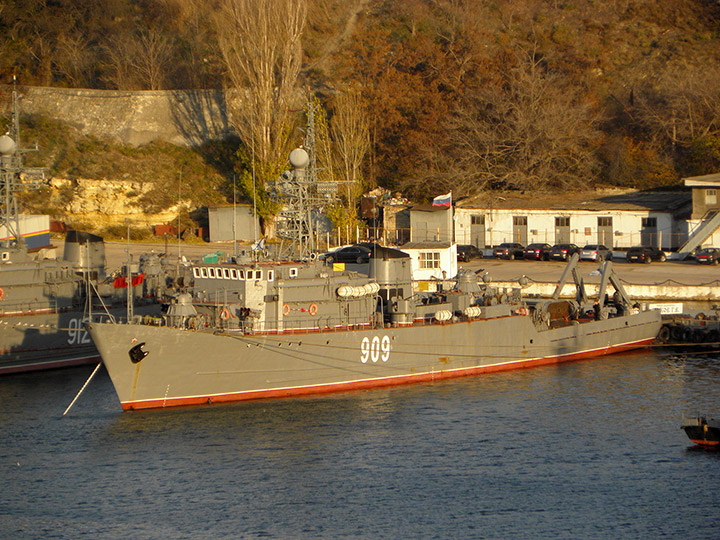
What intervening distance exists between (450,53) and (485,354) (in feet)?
154

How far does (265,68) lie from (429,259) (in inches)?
930

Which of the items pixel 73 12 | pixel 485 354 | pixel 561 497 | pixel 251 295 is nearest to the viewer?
pixel 561 497

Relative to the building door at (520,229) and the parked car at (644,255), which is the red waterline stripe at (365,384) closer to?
the parked car at (644,255)

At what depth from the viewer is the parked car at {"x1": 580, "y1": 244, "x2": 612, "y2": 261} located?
56.1 m

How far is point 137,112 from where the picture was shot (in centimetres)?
7694

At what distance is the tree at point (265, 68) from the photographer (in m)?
65.2

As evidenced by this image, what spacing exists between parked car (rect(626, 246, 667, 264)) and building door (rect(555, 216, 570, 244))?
6.11 meters

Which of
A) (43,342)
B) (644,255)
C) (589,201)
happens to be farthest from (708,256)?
(43,342)

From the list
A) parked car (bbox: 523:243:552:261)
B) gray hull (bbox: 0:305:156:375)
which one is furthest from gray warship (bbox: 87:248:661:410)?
parked car (bbox: 523:243:552:261)

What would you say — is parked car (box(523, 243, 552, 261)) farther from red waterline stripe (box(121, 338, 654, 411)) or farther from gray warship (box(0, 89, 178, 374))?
gray warship (box(0, 89, 178, 374))

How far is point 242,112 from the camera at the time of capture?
66938 millimetres

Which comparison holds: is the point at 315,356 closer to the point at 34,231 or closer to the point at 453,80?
the point at 34,231

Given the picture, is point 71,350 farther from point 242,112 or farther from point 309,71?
point 309,71

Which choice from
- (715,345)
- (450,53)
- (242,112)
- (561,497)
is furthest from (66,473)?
(450,53)
